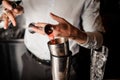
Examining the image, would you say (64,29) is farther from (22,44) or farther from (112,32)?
(112,32)

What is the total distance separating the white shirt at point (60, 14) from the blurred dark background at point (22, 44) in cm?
64

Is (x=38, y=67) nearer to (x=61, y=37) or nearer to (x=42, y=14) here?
(x=42, y=14)

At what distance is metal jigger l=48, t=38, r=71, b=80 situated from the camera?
1.05 metres

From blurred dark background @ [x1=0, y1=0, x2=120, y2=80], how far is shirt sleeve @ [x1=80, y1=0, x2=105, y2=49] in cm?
85

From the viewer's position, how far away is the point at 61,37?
1.10 metres

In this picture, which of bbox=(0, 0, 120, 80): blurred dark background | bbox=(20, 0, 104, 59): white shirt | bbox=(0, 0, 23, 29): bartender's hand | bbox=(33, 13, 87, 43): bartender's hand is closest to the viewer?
bbox=(33, 13, 87, 43): bartender's hand

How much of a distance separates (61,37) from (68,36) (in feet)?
0.15

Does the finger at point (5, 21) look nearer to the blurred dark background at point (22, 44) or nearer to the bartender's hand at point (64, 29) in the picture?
the bartender's hand at point (64, 29)

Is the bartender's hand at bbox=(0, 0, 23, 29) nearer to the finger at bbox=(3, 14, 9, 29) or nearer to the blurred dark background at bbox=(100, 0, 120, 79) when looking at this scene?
the finger at bbox=(3, 14, 9, 29)

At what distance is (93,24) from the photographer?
133 cm

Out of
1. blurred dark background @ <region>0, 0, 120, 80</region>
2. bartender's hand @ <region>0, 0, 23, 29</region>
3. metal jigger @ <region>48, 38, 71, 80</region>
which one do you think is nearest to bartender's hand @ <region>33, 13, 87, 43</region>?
metal jigger @ <region>48, 38, 71, 80</region>

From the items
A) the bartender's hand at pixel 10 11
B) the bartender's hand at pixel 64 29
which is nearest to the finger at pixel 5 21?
the bartender's hand at pixel 10 11

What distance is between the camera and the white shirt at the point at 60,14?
1362 millimetres

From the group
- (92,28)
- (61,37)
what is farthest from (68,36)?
(92,28)
